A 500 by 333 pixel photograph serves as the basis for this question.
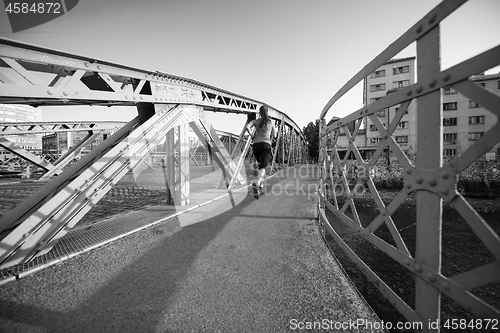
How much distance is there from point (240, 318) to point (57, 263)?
2454 millimetres

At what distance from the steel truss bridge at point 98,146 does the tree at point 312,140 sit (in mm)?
Result: 34134

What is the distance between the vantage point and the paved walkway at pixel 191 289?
1.50m

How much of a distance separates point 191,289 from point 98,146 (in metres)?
2.93

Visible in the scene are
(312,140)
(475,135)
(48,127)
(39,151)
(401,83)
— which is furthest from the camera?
(312,140)

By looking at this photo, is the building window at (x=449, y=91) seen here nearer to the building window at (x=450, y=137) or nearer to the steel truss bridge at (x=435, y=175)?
the steel truss bridge at (x=435, y=175)

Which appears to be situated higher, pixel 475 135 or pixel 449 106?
pixel 449 106

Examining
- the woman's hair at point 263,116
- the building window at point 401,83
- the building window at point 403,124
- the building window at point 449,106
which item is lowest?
the building window at point 403,124

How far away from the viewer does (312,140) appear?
41.2 m

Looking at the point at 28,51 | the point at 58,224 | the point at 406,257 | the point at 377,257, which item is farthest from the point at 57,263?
the point at 377,257

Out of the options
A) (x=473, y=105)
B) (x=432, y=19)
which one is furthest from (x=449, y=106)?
(x=432, y=19)

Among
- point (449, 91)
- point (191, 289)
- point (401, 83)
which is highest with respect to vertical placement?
point (401, 83)

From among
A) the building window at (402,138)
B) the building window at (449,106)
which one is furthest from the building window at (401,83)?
the building window at (402,138)

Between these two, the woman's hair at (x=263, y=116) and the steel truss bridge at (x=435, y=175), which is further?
the woman's hair at (x=263, y=116)

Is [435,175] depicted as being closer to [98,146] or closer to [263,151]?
[263,151]
